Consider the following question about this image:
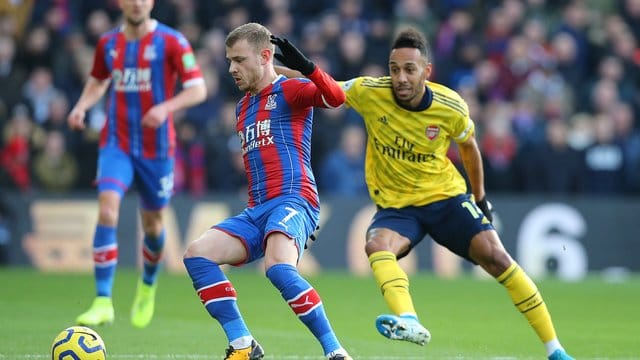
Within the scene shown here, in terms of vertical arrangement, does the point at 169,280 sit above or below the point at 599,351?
below

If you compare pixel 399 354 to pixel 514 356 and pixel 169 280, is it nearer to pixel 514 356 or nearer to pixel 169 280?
pixel 514 356

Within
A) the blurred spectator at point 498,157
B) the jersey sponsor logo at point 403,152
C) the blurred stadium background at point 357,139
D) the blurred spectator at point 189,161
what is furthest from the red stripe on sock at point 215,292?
the blurred spectator at point 498,157

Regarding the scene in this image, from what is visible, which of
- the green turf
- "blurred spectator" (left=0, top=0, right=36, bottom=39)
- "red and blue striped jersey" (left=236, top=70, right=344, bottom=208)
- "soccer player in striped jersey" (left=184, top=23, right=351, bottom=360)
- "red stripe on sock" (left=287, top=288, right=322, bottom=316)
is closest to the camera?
"red stripe on sock" (left=287, top=288, right=322, bottom=316)

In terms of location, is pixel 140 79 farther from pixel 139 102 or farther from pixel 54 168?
pixel 54 168

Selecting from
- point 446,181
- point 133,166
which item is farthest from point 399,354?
point 133,166

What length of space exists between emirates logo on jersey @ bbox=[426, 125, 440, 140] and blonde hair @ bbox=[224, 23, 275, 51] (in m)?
1.41

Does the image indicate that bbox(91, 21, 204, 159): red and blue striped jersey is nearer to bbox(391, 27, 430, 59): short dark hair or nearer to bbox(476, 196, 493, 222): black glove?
bbox(391, 27, 430, 59): short dark hair

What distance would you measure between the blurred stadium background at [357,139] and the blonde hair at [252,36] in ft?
23.4

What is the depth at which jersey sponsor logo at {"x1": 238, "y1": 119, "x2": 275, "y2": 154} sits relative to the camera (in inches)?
332

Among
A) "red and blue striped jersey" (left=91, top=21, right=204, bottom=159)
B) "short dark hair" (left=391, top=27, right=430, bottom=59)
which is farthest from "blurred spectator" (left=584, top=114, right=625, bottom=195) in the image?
"short dark hair" (left=391, top=27, right=430, bottom=59)

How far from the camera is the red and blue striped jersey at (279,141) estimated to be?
8367 millimetres

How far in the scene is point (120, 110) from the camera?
37.7 ft

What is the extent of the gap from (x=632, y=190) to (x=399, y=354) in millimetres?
10466

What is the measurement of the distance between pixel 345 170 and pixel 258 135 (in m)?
10.4
